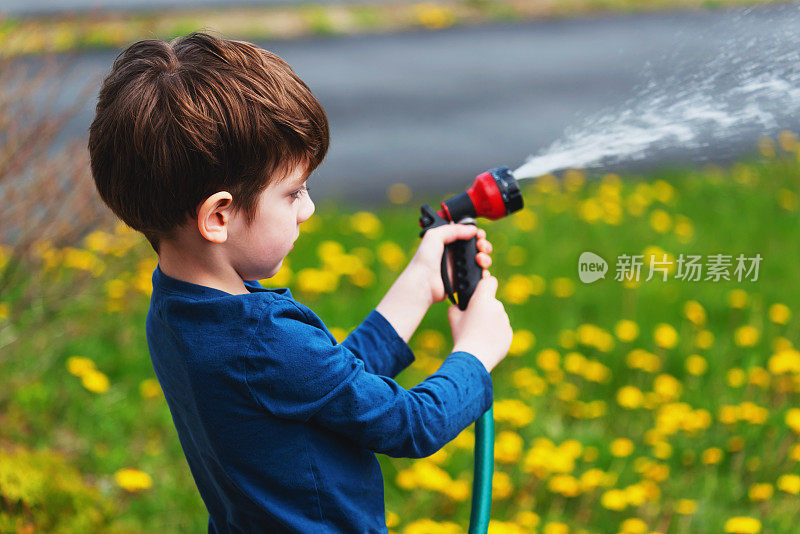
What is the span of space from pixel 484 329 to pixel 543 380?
1446 mm

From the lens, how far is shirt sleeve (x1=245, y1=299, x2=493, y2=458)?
121 cm

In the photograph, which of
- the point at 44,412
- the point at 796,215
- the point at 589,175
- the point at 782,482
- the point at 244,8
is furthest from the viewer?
the point at 244,8

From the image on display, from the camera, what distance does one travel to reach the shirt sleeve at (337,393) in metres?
1.21

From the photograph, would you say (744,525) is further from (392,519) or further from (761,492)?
(392,519)

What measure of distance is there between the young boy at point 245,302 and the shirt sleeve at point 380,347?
19 centimetres

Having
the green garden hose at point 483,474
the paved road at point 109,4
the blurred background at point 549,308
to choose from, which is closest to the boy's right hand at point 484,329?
the green garden hose at point 483,474

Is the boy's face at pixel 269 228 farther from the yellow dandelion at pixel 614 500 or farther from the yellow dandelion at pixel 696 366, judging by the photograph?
the yellow dandelion at pixel 696 366

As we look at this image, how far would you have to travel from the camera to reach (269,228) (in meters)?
1.26

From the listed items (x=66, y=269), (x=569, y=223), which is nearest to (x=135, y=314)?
(x=66, y=269)

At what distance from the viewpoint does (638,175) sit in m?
4.72

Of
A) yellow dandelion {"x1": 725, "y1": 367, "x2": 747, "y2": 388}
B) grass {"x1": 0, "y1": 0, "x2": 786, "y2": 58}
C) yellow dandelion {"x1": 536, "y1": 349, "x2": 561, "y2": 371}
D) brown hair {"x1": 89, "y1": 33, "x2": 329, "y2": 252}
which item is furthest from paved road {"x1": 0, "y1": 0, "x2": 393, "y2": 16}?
brown hair {"x1": 89, "y1": 33, "x2": 329, "y2": 252}

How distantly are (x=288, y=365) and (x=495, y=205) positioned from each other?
51cm

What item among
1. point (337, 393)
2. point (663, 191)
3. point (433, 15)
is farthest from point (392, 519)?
point (433, 15)

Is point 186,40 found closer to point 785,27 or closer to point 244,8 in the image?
point 785,27
